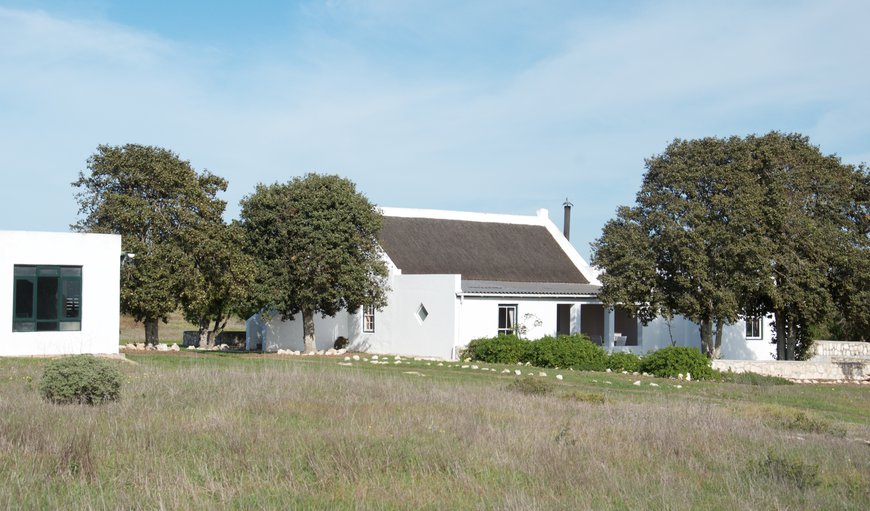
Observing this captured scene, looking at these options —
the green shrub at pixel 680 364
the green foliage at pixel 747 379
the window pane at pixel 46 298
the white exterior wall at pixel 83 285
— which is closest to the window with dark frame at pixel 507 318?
the green shrub at pixel 680 364

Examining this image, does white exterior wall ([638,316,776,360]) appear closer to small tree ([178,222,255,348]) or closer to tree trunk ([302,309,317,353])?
tree trunk ([302,309,317,353])

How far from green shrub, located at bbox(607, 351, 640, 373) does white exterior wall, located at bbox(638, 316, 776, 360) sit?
7867mm

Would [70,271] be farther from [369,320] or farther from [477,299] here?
[477,299]

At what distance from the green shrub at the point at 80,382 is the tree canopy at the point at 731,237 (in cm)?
1959

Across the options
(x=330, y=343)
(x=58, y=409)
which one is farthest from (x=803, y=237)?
(x=58, y=409)

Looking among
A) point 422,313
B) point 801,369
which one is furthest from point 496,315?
point 801,369

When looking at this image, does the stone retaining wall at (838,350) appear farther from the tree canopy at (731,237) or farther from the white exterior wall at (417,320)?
the white exterior wall at (417,320)

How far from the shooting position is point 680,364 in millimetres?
25891

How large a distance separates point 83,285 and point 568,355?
14.2 metres

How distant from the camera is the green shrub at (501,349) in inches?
1136

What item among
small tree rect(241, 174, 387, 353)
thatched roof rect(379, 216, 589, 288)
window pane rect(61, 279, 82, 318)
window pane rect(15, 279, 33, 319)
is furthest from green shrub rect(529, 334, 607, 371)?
window pane rect(15, 279, 33, 319)

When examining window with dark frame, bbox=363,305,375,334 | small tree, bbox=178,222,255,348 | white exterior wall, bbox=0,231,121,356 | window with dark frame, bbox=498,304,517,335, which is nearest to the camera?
white exterior wall, bbox=0,231,121,356

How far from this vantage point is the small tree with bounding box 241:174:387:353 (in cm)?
3136

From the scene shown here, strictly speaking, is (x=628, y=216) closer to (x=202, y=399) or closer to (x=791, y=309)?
(x=791, y=309)
